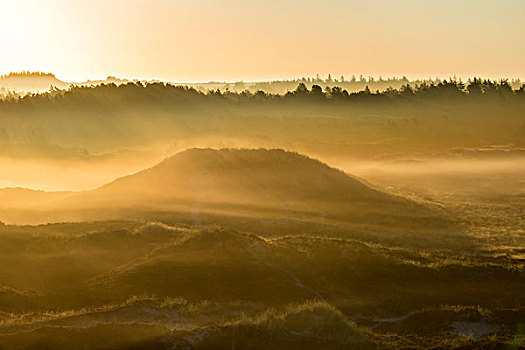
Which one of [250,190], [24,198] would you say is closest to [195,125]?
[24,198]

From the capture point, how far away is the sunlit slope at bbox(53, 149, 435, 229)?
5225 cm

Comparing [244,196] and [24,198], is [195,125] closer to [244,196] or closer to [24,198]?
[24,198]

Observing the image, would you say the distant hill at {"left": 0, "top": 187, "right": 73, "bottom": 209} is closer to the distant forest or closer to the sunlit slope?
the sunlit slope

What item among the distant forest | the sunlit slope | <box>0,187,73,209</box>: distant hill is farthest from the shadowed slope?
the distant forest

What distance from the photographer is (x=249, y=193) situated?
58.3 m

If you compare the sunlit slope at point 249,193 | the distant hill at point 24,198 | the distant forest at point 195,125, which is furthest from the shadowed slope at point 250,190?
the distant forest at point 195,125

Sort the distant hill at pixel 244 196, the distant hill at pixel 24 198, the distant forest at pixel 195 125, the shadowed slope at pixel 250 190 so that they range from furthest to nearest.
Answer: the distant forest at pixel 195 125, the distant hill at pixel 24 198, the shadowed slope at pixel 250 190, the distant hill at pixel 244 196

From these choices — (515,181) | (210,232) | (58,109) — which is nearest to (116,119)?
(58,109)

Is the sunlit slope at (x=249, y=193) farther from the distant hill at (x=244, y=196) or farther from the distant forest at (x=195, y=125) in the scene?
the distant forest at (x=195, y=125)

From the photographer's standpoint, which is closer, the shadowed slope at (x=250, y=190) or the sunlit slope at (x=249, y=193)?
the sunlit slope at (x=249, y=193)

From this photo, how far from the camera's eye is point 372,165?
112 meters

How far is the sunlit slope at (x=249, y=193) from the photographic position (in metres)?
52.2

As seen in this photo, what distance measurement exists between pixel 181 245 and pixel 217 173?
27629 millimetres

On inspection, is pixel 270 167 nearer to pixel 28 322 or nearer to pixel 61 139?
pixel 28 322
